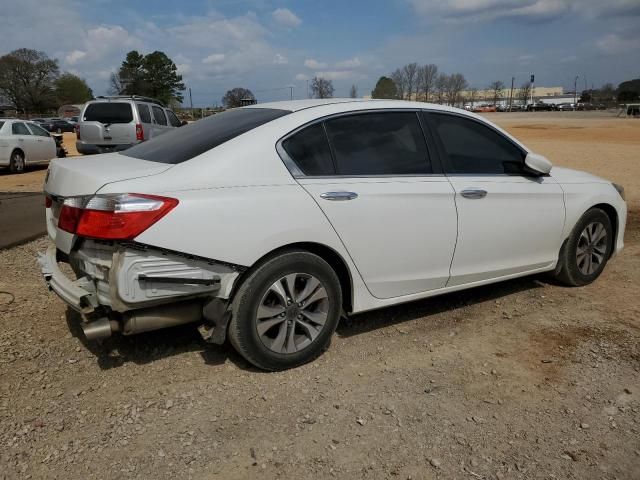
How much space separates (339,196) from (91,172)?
1478mm

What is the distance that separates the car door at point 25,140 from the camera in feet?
52.2

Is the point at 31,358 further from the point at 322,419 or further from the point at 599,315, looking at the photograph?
→ the point at 599,315

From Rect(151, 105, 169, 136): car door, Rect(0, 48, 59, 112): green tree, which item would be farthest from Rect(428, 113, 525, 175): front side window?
Rect(0, 48, 59, 112): green tree

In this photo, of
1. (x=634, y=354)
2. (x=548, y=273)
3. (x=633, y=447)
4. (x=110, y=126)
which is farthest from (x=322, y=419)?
(x=110, y=126)

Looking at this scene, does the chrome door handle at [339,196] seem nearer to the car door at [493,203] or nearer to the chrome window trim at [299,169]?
the chrome window trim at [299,169]

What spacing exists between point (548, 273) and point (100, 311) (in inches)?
156

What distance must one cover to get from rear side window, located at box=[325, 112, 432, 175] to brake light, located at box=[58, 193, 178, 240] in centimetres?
120

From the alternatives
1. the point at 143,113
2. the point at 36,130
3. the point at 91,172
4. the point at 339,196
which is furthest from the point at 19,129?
the point at 339,196

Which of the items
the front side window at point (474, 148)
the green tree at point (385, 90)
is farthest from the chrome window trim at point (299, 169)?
the green tree at point (385, 90)

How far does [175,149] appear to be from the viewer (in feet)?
11.9

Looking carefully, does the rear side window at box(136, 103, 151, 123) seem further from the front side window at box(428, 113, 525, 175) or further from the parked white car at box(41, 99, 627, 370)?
the front side window at box(428, 113, 525, 175)

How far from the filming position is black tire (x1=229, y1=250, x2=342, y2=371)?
3.22 meters

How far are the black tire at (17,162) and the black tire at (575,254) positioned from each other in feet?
49.8

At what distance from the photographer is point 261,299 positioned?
3266 millimetres
